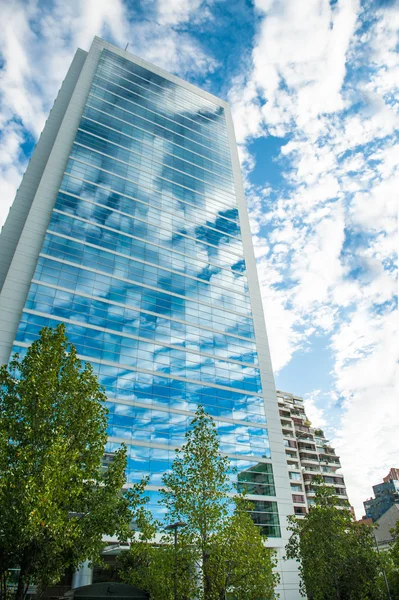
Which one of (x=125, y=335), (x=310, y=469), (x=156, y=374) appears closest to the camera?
(x=156, y=374)

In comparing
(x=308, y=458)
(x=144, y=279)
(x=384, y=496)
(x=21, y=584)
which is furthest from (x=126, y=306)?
(x=384, y=496)

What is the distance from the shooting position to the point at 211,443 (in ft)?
68.1

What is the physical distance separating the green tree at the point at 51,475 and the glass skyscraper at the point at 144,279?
63.9ft

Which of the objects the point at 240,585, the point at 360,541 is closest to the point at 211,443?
the point at 240,585

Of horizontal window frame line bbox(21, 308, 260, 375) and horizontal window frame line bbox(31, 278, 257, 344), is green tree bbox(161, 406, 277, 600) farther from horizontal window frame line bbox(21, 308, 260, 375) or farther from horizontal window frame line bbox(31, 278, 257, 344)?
horizontal window frame line bbox(31, 278, 257, 344)

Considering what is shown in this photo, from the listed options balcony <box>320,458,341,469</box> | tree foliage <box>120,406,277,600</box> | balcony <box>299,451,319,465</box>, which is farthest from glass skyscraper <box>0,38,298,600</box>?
balcony <box>320,458,341,469</box>

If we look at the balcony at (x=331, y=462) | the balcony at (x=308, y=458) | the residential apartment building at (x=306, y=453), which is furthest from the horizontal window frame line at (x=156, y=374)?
the balcony at (x=331, y=462)

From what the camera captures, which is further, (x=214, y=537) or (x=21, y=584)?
(x=214, y=537)

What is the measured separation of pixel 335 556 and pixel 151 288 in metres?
29.4

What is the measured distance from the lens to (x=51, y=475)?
489 inches

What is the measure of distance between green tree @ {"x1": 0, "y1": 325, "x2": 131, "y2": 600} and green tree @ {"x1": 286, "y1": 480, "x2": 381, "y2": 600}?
48.7 ft

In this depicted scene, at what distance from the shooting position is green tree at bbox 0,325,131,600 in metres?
11.9

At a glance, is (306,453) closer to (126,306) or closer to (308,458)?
(308,458)

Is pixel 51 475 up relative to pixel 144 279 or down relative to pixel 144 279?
down
